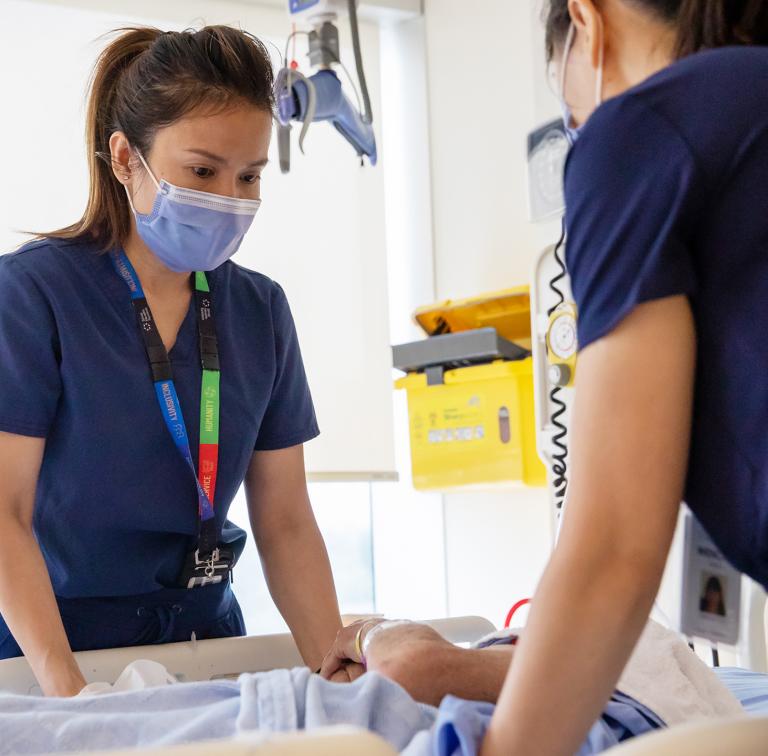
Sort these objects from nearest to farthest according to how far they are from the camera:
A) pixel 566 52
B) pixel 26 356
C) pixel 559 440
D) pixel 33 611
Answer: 1. pixel 566 52
2. pixel 33 611
3. pixel 26 356
4. pixel 559 440

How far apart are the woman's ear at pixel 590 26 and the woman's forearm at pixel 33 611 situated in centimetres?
106

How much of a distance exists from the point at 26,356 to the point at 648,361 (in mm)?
1097

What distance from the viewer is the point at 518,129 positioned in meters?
3.66

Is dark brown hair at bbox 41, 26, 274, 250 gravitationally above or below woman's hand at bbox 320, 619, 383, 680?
Result: above

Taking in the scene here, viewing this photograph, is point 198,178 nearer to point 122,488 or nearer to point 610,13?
point 122,488

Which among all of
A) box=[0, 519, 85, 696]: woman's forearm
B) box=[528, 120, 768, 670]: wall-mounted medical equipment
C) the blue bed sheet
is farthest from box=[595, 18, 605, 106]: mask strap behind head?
box=[528, 120, 768, 670]: wall-mounted medical equipment

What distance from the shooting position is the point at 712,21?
93 cm

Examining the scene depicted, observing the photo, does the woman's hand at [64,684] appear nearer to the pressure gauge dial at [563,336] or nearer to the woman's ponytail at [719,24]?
the woman's ponytail at [719,24]

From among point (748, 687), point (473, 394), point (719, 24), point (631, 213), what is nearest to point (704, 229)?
point (631, 213)

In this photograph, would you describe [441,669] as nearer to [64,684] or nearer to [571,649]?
[571,649]

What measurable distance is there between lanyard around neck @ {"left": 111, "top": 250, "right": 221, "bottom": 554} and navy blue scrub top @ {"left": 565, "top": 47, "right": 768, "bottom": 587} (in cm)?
98

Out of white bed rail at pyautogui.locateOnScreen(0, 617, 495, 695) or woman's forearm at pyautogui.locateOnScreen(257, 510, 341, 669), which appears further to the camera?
woman's forearm at pyautogui.locateOnScreen(257, 510, 341, 669)

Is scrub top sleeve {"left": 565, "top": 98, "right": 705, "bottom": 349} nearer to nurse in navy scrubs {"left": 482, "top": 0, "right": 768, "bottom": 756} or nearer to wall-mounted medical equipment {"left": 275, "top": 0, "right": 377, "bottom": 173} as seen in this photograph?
nurse in navy scrubs {"left": 482, "top": 0, "right": 768, "bottom": 756}

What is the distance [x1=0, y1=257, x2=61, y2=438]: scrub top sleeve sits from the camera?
1587 millimetres
